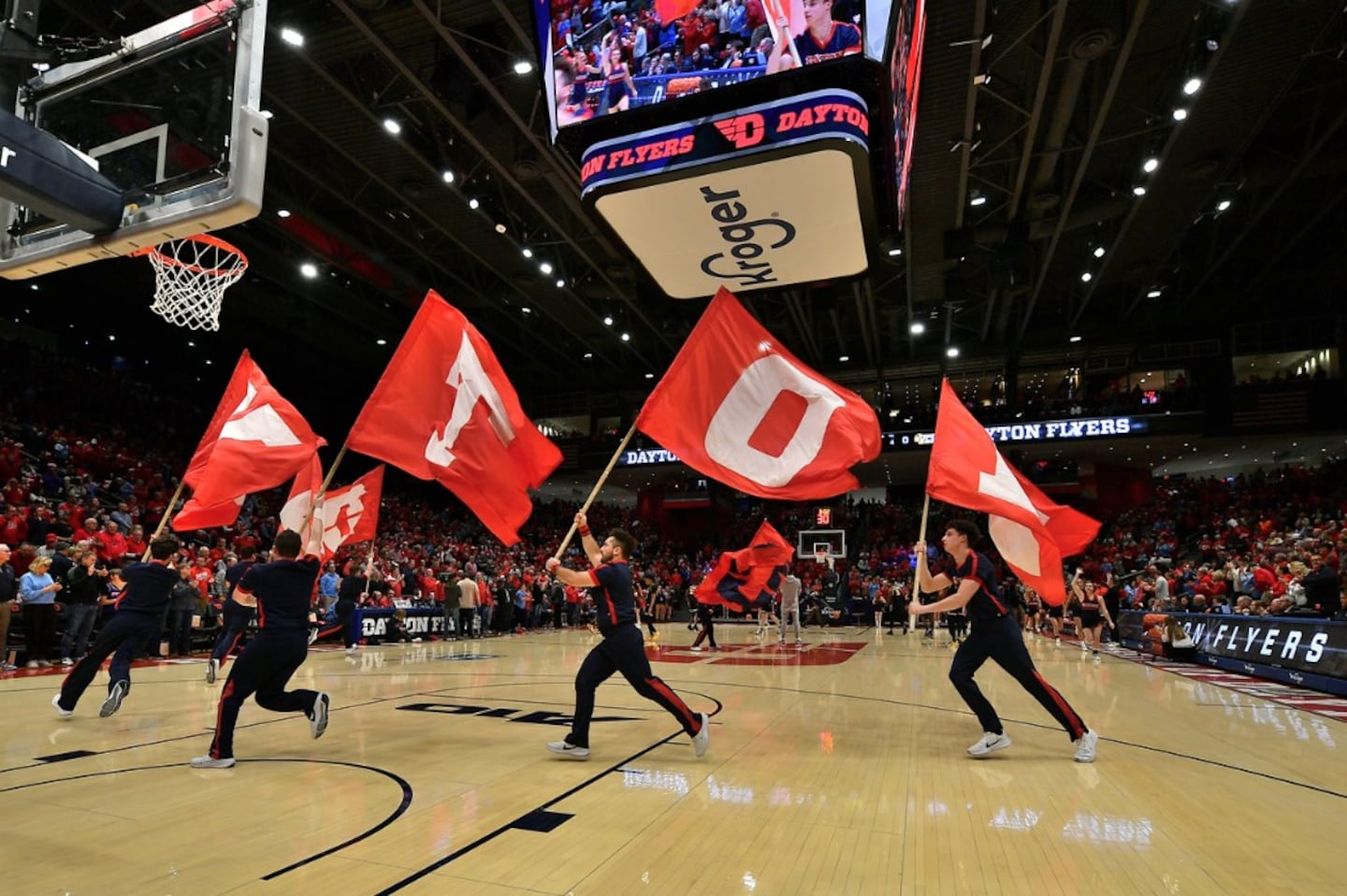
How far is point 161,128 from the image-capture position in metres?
4.45

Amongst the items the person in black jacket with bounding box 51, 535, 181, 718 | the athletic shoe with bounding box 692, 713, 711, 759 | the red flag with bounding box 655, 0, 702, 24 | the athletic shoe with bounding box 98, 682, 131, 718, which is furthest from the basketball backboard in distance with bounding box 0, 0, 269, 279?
the red flag with bounding box 655, 0, 702, 24

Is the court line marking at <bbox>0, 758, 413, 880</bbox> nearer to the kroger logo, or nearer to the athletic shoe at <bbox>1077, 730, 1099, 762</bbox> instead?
the athletic shoe at <bbox>1077, 730, 1099, 762</bbox>

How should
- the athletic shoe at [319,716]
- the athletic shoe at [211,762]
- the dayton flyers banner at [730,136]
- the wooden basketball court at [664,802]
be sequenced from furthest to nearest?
the dayton flyers banner at [730,136], the athletic shoe at [319,716], the athletic shoe at [211,762], the wooden basketball court at [664,802]

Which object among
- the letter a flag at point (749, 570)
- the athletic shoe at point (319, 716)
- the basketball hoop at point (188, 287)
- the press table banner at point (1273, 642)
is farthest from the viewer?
the letter a flag at point (749, 570)

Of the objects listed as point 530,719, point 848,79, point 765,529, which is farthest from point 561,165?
point 530,719

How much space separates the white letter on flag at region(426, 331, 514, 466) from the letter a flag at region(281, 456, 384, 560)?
4154 mm

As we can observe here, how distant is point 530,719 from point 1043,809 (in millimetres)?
4649

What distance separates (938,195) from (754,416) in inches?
587

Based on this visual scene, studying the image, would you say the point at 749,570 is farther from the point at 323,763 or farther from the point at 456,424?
the point at 323,763

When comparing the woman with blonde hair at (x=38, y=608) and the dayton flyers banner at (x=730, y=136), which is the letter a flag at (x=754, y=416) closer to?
the dayton flyers banner at (x=730, y=136)

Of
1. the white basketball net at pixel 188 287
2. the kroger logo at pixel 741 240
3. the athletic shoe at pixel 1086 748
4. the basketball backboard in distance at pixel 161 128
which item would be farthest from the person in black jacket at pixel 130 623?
the athletic shoe at pixel 1086 748

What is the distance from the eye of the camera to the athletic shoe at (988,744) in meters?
5.97

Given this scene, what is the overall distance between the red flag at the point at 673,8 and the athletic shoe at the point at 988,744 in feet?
25.4

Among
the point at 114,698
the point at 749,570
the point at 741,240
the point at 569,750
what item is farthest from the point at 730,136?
the point at 749,570
